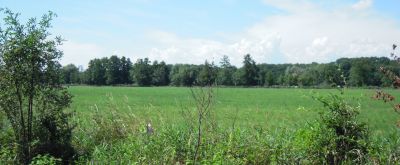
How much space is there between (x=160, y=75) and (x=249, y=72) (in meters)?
26.5

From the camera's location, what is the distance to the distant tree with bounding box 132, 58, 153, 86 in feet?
409

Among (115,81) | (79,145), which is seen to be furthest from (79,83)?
(79,145)

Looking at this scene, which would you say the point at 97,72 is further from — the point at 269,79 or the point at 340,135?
the point at 340,135

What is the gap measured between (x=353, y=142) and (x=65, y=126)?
541 centimetres

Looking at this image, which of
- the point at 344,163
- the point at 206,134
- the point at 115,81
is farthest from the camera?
the point at 115,81

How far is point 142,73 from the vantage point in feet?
409

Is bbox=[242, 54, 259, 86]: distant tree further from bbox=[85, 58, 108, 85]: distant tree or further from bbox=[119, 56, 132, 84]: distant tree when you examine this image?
bbox=[85, 58, 108, 85]: distant tree

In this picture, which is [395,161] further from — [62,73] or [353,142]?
[62,73]

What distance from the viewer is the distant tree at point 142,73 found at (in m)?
125

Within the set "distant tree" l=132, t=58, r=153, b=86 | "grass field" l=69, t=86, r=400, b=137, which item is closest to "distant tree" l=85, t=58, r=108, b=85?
"distant tree" l=132, t=58, r=153, b=86

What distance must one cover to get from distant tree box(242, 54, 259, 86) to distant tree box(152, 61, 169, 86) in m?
23.7

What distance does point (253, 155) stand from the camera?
22.7 ft

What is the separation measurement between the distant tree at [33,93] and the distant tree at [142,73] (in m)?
117

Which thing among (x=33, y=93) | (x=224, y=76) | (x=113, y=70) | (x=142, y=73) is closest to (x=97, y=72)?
(x=113, y=70)
